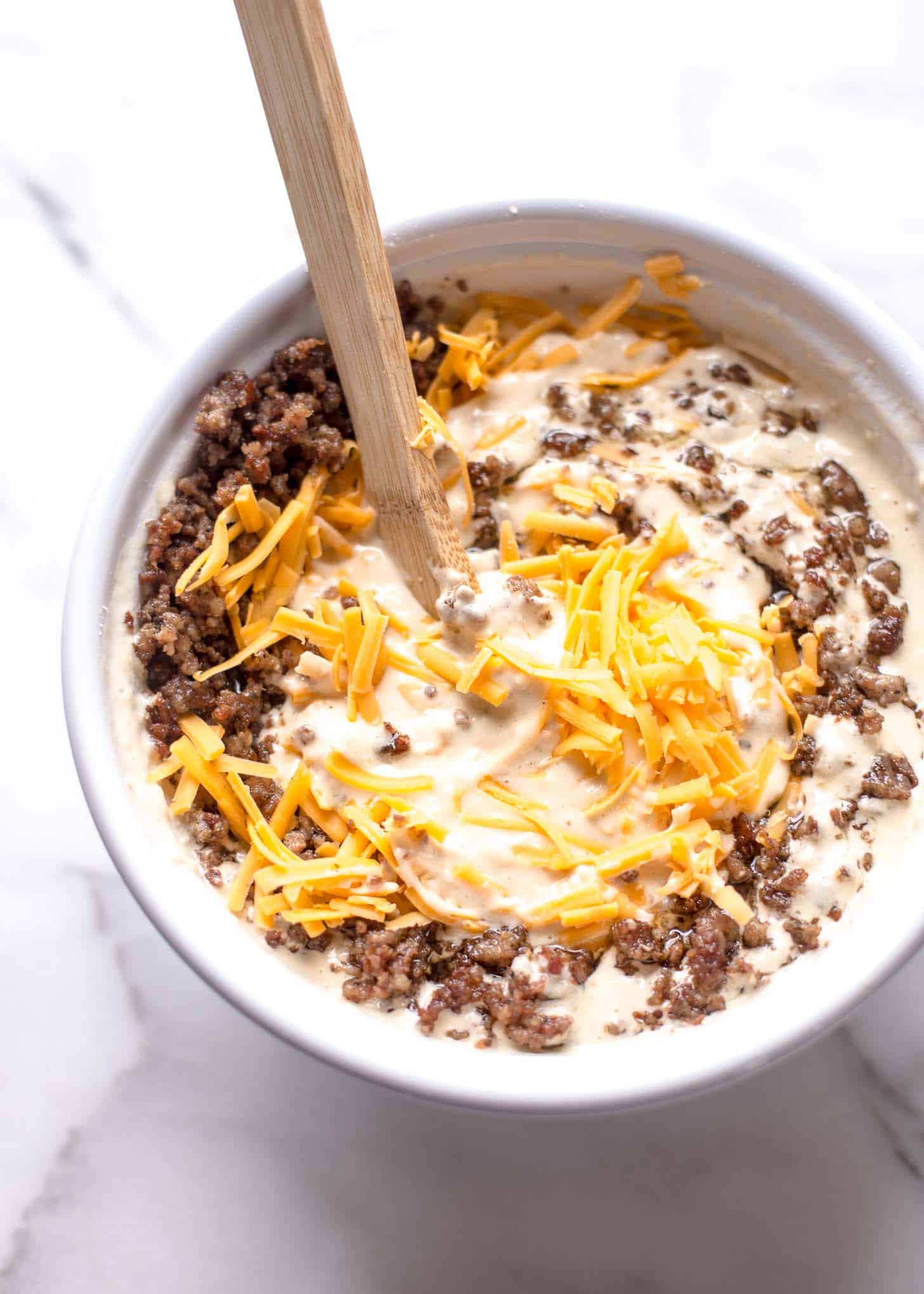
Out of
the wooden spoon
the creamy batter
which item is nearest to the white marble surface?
the wooden spoon

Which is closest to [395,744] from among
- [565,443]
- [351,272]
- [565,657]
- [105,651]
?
[565,657]

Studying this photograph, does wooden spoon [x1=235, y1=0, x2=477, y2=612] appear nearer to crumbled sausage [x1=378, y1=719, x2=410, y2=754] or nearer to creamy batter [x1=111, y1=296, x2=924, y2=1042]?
creamy batter [x1=111, y1=296, x2=924, y2=1042]

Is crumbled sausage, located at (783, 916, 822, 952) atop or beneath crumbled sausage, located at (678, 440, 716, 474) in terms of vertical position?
beneath

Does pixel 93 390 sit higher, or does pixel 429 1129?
pixel 93 390

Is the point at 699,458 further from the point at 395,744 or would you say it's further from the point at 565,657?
the point at 395,744

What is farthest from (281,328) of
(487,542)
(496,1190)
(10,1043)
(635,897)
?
(496,1190)

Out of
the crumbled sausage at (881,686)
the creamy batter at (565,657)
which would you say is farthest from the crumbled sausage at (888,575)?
the crumbled sausage at (881,686)

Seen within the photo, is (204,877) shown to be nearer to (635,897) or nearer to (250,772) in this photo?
(250,772)
